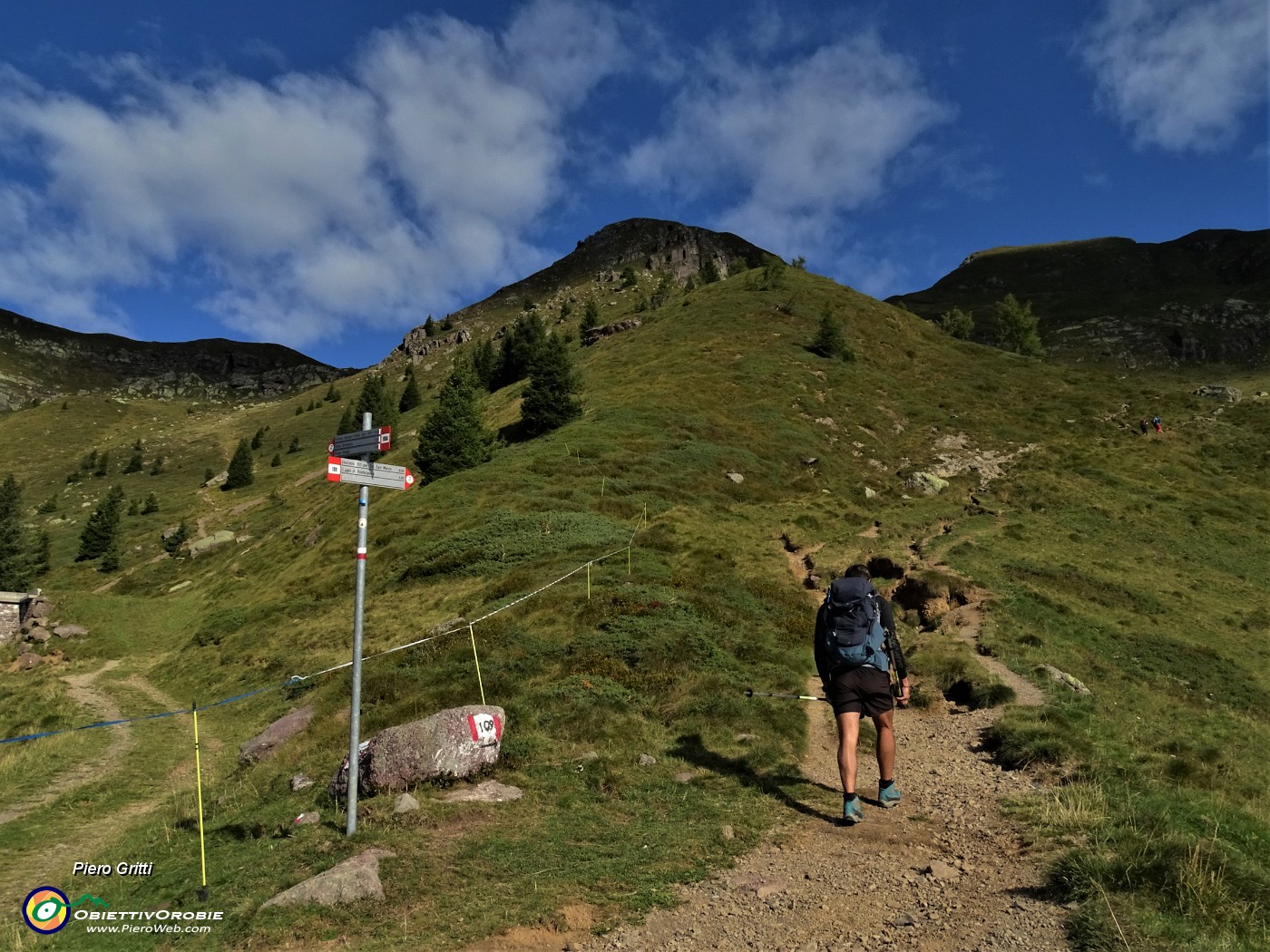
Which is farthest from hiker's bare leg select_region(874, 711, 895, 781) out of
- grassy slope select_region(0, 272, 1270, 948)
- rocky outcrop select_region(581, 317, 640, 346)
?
rocky outcrop select_region(581, 317, 640, 346)

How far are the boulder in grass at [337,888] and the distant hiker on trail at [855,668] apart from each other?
6.02 m

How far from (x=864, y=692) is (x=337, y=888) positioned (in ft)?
22.8

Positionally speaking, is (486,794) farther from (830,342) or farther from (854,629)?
(830,342)

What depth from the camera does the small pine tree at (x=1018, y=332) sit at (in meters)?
97.1

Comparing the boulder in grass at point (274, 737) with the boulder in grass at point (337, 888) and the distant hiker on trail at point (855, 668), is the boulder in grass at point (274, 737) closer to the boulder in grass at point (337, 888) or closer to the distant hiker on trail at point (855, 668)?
the boulder in grass at point (337, 888)

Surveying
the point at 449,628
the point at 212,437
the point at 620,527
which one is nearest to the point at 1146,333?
the point at 620,527

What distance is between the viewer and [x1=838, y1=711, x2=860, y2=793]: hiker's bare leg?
8922 mm

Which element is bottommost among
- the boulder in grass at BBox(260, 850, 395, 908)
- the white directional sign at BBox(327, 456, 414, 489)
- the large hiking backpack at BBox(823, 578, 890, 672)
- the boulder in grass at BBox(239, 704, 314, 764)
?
the boulder in grass at BBox(239, 704, 314, 764)

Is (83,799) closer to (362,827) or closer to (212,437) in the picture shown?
(362,827)

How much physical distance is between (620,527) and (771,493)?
14.5 meters

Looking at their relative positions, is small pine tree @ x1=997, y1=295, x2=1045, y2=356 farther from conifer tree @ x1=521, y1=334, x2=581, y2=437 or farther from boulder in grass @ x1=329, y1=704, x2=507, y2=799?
boulder in grass @ x1=329, y1=704, x2=507, y2=799

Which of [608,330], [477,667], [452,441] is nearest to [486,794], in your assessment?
[477,667]

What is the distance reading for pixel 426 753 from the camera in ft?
35.1

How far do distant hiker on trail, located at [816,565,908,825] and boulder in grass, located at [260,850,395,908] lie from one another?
19.7 ft
